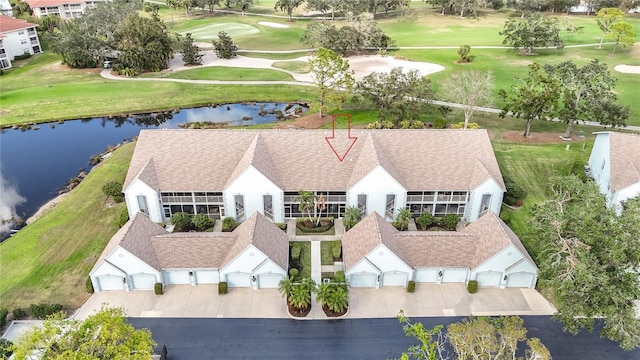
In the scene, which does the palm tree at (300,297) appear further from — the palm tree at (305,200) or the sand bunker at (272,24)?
the sand bunker at (272,24)

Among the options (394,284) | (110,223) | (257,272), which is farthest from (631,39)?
(110,223)

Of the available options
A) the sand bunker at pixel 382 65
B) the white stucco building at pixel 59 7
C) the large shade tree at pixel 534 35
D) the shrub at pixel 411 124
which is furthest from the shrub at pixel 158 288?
the white stucco building at pixel 59 7

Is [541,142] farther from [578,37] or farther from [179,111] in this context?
[578,37]

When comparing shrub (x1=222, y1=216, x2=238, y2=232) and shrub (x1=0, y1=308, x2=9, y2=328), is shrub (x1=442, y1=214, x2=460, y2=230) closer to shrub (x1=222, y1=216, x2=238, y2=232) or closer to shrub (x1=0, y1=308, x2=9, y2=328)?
shrub (x1=222, y1=216, x2=238, y2=232)

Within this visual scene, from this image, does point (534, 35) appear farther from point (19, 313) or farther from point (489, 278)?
point (19, 313)

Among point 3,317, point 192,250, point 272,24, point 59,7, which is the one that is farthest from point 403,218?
point 59,7

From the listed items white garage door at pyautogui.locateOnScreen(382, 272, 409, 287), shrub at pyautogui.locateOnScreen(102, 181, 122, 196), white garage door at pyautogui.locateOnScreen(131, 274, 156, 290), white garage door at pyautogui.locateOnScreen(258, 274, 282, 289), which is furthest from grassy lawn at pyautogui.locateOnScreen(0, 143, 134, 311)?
white garage door at pyautogui.locateOnScreen(382, 272, 409, 287)

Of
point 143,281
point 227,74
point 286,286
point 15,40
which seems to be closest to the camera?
point 286,286
